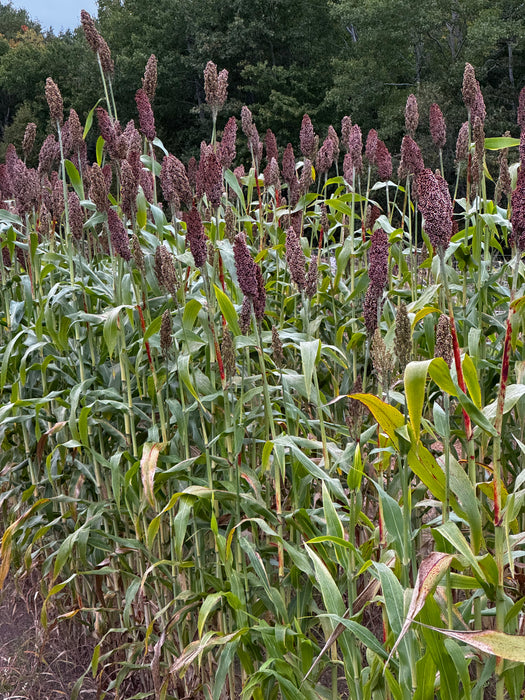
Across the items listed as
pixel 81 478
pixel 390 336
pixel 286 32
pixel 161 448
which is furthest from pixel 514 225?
pixel 286 32

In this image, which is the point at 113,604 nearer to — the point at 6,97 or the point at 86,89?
the point at 86,89

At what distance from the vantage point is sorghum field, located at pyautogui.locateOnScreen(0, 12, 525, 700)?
156cm

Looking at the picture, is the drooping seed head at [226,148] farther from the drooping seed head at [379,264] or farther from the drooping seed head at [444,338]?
the drooping seed head at [444,338]

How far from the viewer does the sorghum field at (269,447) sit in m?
1.56

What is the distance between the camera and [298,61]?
31.2 meters

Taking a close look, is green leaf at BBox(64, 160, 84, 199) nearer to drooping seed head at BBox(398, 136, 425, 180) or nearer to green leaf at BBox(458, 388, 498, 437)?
drooping seed head at BBox(398, 136, 425, 180)

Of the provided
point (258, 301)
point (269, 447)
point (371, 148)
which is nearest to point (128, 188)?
point (258, 301)

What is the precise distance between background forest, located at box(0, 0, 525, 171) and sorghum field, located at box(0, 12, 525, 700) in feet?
64.1

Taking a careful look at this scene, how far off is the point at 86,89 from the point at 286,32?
10.2 m

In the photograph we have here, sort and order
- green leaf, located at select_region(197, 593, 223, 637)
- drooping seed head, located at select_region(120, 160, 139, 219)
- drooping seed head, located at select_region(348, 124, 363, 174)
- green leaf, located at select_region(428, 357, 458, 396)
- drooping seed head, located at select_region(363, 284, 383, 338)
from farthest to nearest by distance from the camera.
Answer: drooping seed head, located at select_region(348, 124, 363, 174) < drooping seed head, located at select_region(120, 160, 139, 219) < green leaf, located at select_region(197, 593, 223, 637) < drooping seed head, located at select_region(363, 284, 383, 338) < green leaf, located at select_region(428, 357, 458, 396)

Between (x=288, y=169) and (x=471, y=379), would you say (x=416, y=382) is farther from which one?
(x=288, y=169)

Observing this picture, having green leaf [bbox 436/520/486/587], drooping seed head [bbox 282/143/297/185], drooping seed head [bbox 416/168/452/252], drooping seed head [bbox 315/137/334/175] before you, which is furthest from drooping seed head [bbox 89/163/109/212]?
drooping seed head [bbox 315/137/334/175]

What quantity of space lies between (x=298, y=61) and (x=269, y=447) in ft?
105

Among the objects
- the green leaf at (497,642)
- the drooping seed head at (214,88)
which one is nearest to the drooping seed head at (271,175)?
the drooping seed head at (214,88)
